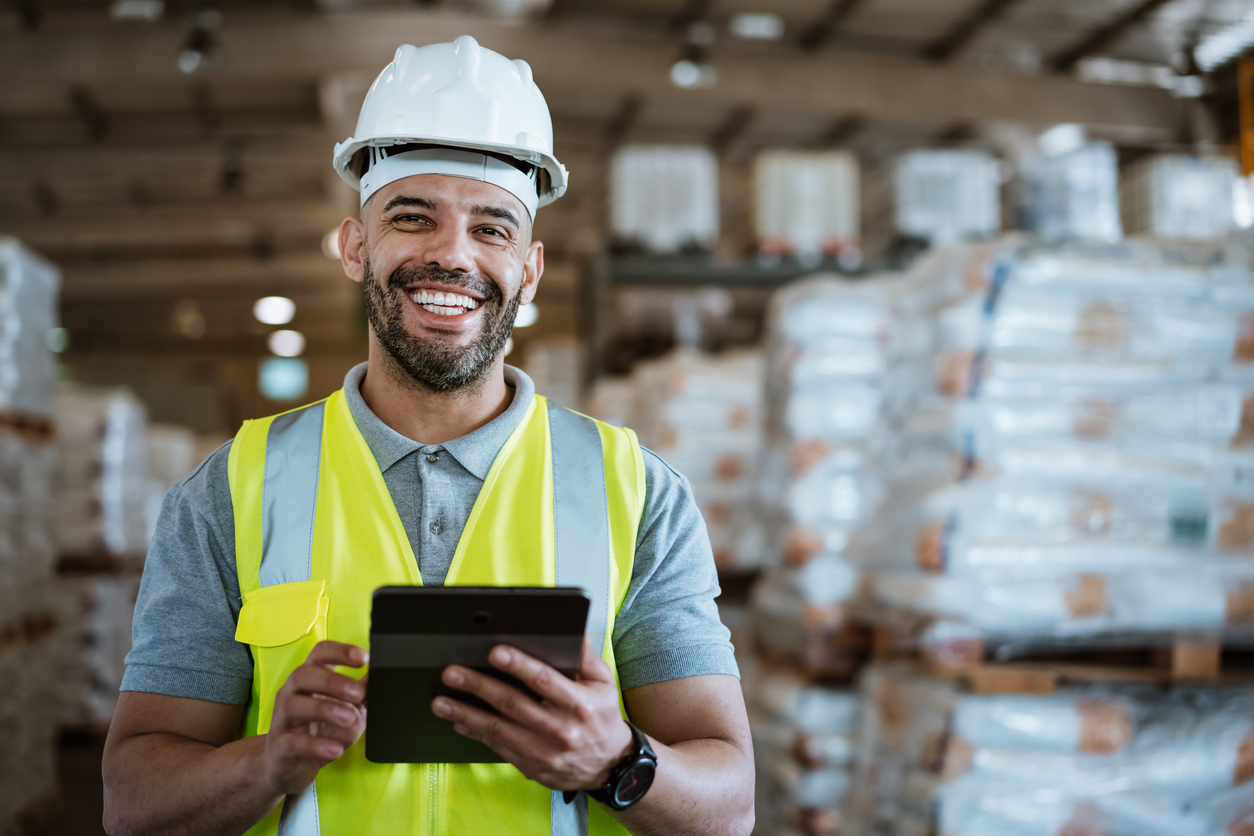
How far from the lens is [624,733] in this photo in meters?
1.37

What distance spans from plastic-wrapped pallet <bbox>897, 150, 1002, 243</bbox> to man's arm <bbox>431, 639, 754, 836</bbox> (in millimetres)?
4370

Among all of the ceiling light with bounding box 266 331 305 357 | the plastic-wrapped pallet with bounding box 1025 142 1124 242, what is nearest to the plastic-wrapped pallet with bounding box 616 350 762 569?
the plastic-wrapped pallet with bounding box 1025 142 1124 242

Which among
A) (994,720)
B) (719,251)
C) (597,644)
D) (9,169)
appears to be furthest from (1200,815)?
(9,169)

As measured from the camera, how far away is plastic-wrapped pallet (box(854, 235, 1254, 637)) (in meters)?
2.98

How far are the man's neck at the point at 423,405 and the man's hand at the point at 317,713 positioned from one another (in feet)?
1.77

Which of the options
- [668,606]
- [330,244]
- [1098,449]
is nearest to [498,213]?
[668,606]

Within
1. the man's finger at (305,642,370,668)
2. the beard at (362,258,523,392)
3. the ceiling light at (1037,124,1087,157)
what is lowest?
the man's finger at (305,642,370,668)

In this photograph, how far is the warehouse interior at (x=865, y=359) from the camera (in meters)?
3.00

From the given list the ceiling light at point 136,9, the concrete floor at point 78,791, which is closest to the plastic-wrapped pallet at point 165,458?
the concrete floor at point 78,791

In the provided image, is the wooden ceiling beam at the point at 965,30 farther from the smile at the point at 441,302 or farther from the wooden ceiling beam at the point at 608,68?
the smile at the point at 441,302

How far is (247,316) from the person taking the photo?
2097 cm

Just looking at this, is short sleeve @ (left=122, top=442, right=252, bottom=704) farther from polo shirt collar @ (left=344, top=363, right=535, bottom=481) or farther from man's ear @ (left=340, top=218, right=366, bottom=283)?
man's ear @ (left=340, top=218, right=366, bottom=283)

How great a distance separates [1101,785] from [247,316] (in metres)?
20.4

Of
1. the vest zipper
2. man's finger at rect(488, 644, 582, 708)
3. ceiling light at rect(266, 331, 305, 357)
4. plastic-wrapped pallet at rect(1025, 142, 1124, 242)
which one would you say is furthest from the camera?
ceiling light at rect(266, 331, 305, 357)
